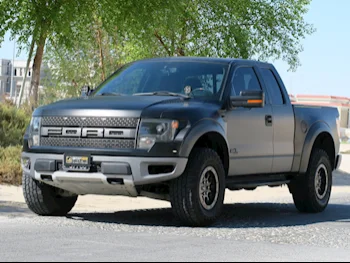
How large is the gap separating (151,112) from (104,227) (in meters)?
1.42

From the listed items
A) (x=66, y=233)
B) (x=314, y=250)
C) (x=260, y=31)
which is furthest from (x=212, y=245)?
(x=260, y=31)

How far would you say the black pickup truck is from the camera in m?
11.6

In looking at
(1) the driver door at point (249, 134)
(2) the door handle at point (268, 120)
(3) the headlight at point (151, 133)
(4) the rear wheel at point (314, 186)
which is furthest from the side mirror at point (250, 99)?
(4) the rear wheel at point (314, 186)

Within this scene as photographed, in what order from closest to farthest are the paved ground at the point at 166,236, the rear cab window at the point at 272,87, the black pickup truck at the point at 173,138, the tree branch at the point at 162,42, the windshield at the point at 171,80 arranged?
the paved ground at the point at 166,236 < the black pickup truck at the point at 173,138 < the windshield at the point at 171,80 < the rear cab window at the point at 272,87 < the tree branch at the point at 162,42

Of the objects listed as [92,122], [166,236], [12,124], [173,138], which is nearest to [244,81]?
[173,138]

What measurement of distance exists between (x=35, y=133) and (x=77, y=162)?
0.93 metres

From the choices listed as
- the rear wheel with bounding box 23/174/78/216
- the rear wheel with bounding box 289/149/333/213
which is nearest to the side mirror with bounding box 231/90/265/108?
the rear wheel with bounding box 289/149/333/213

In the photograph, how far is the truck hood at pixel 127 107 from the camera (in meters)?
11.7

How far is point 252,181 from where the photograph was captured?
43.8 ft

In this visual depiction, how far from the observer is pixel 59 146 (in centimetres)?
1209

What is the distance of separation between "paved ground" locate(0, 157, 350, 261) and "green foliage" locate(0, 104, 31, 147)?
8.74 metres

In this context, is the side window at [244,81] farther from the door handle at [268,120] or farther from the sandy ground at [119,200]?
the sandy ground at [119,200]

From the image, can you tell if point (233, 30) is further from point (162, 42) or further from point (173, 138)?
point (173, 138)

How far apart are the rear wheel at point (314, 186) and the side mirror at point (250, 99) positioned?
238 centimetres
